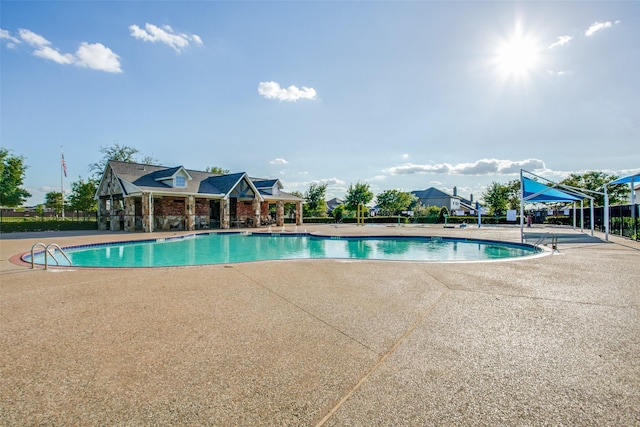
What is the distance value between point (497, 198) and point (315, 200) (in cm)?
2501

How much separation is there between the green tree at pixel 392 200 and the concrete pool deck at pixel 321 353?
40598 mm

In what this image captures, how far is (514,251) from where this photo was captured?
48.4 feet

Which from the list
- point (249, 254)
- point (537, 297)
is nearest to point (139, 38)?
point (249, 254)

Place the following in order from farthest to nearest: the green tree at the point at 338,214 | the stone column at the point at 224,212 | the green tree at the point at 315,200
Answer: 1. the green tree at the point at 315,200
2. the green tree at the point at 338,214
3. the stone column at the point at 224,212

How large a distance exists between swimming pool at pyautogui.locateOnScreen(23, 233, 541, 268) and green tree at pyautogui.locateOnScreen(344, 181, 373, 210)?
22815 mm

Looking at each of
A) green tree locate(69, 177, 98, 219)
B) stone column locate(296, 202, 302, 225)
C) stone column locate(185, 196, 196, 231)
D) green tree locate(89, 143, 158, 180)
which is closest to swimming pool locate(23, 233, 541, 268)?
stone column locate(185, 196, 196, 231)

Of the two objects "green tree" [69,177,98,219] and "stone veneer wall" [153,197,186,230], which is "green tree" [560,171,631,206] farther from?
"green tree" [69,177,98,219]

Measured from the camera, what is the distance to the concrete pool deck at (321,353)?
2449 mm

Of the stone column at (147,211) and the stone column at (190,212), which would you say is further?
the stone column at (190,212)

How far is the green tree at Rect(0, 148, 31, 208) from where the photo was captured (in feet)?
111

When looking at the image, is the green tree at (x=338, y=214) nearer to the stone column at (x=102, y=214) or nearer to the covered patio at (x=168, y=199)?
the covered patio at (x=168, y=199)

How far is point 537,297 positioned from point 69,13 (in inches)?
610

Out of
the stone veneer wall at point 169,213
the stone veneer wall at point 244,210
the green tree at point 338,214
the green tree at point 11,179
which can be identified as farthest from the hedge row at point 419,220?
the green tree at point 11,179

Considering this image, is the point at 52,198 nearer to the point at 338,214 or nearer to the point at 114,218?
the point at 114,218
